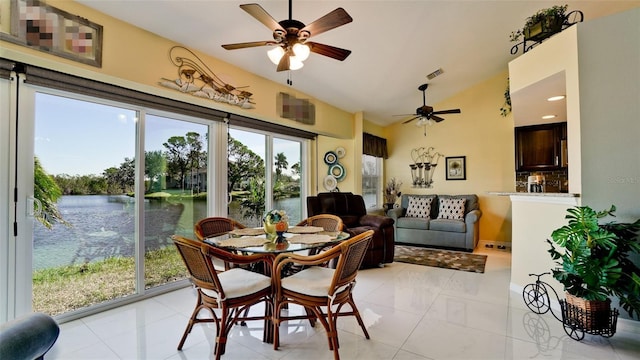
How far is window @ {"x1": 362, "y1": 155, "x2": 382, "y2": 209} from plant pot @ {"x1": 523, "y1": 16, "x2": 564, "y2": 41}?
368 centimetres

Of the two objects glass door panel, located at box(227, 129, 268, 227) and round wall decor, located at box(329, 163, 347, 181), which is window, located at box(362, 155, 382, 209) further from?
glass door panel, located at box(227, 129, 268, 227)

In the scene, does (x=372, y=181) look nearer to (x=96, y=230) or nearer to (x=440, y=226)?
(x=440, y=226)

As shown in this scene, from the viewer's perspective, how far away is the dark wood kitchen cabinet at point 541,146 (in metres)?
4.34

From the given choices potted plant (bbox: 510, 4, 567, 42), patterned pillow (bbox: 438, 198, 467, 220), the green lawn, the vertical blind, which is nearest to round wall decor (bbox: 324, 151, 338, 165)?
the vertical blind

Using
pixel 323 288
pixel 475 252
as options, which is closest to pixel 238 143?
pixel 323 288

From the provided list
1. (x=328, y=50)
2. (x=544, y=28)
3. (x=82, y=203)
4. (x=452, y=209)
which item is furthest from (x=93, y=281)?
(x=452, y=209)

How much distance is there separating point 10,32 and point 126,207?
5.29ft

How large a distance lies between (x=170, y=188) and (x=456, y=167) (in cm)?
538

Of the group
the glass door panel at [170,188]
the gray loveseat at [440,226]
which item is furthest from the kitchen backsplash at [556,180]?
the glass door panel at [170,188]

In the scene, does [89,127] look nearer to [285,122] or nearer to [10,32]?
[10,32]

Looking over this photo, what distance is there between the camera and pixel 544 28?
273cm

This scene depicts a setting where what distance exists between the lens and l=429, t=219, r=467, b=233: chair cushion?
4.95m

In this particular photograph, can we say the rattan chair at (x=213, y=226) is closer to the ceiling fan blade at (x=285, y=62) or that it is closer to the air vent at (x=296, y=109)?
the ceiling fan blade at (x=285, y=62)

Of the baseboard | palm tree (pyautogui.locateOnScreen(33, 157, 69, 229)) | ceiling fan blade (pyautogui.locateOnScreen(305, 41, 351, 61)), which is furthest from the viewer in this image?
the baseboard
